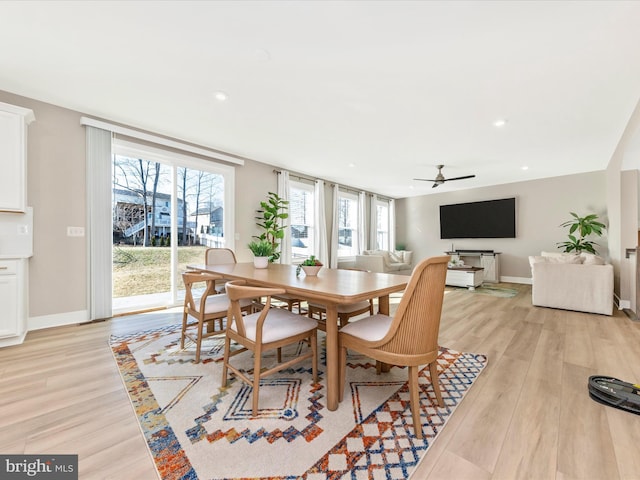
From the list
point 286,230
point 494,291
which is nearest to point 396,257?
point 494,291

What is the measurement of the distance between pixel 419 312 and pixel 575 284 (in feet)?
13.3

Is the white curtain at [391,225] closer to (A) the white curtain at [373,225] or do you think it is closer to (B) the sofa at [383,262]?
(A) the white curtain at [373,225]

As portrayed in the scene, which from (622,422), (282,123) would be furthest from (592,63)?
(282,123)

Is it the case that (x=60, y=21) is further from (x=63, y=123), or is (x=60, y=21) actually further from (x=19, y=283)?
(x=19, y=283)

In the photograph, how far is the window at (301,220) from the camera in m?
5.98

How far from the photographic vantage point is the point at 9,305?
2498 mm

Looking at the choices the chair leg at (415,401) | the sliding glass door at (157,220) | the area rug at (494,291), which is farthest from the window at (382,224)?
the chair leg at (415,401)

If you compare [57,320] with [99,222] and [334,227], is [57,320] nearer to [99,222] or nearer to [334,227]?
[99,222]

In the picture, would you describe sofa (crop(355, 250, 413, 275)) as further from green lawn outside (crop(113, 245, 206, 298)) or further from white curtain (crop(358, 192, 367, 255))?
green lawn outside (crop(113, 245, 206, 298))

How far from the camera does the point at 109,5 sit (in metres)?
1.72

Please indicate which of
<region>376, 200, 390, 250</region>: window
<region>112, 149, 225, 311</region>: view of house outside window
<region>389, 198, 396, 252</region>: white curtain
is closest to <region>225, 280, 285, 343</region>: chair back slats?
<region>112, 149, 225, 311</region>: view of house outside window

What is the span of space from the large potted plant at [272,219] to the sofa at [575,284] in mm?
4265

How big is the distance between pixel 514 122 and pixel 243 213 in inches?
167

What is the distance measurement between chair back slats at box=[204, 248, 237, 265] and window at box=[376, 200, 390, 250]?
5.74 metres
